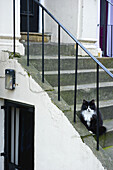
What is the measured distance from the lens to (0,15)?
13.1 feet

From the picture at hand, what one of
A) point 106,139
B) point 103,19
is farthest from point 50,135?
point 103,19

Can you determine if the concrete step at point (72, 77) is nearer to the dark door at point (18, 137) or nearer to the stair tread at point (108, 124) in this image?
the dark door at point (18, 137)

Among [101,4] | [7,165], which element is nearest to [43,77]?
[7,165]

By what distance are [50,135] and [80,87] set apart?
946mm

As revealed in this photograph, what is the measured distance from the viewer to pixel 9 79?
12.1 ft

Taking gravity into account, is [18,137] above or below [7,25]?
below

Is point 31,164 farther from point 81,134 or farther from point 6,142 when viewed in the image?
point 81,134

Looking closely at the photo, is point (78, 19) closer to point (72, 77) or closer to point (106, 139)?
point (72, 77)

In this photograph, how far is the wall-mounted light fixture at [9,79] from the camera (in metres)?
3.66

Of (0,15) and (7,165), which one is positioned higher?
(0,15)

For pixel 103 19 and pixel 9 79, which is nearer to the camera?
pixel 9 79

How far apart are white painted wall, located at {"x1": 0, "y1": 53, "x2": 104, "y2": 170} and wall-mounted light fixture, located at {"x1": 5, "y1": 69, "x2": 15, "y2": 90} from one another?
0.06 metres

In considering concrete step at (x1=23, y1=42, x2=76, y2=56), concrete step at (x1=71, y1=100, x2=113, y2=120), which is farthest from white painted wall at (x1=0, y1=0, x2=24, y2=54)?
concrete step at (x1=71, y1=100, x2=113, y2=120)

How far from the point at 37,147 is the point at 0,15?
1.97m
